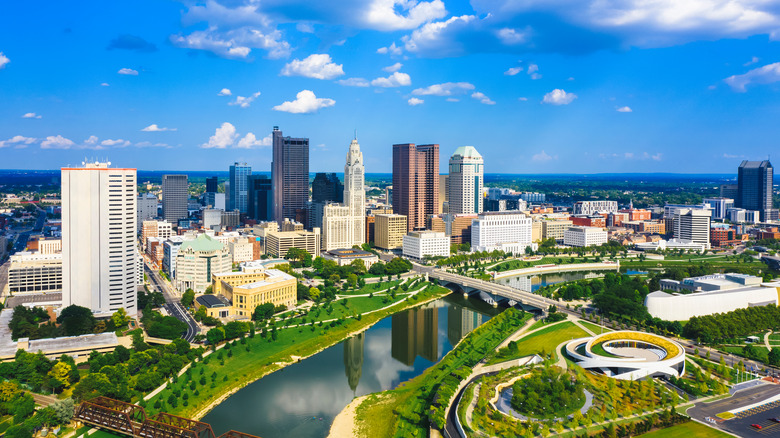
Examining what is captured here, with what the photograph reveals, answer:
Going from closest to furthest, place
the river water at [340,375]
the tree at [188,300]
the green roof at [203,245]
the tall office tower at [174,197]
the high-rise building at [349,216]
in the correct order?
1. the river water at [340,375]
2. the tree at [188,300]
3. the green roof at [203,245]
4. the high-rise building at [349,216]
5. the tall office tower at [174,197]

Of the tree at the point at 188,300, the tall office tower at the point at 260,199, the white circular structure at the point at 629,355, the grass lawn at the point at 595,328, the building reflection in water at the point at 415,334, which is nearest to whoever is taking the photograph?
the white circular structure at the point at 629,355

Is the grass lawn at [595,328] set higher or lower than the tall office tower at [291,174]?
lower

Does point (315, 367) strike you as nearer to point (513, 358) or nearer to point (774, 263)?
point (513, 358)

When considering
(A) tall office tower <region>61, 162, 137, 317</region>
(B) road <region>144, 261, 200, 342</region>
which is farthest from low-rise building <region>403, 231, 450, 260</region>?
(A) tall office tower <region>61, 162, 137, 317</region>

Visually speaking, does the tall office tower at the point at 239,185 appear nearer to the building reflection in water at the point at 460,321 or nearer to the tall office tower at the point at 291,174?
the tall office tower at the point at 291,174

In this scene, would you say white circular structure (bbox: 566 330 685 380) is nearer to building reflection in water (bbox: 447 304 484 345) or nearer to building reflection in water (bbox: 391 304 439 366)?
building reflection in water (bbox: 391 304 439 366)

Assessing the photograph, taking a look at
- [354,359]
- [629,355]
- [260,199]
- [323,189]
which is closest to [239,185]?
[260,199]

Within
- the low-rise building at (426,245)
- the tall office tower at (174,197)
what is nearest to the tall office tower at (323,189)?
the tall office tower at (174,197)
